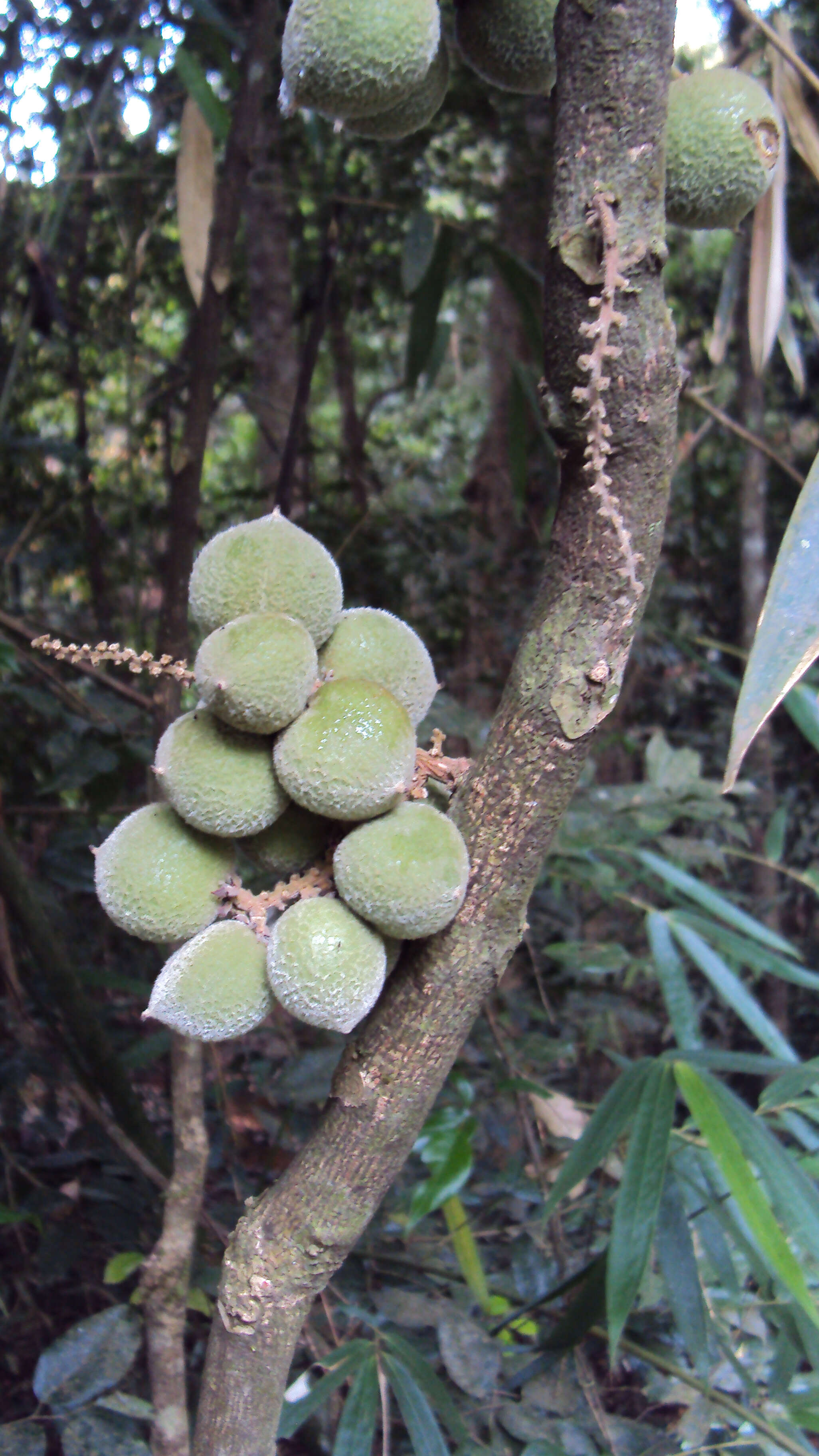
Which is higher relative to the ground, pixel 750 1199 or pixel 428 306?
pixel 428 306

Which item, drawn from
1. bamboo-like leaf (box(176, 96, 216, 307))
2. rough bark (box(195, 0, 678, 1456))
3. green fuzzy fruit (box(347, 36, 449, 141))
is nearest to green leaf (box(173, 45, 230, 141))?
bamboo-like leaf (box(176, 96, 216, 307))

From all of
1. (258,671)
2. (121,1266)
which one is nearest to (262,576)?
(258,671)

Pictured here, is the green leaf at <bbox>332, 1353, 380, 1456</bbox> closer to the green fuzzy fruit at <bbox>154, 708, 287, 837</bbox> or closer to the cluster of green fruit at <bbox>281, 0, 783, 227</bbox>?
the green fuzzy fruit at <bbox>154, 708, 287, 837</bbox>

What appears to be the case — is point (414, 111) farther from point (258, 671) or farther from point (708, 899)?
point (708, 899)

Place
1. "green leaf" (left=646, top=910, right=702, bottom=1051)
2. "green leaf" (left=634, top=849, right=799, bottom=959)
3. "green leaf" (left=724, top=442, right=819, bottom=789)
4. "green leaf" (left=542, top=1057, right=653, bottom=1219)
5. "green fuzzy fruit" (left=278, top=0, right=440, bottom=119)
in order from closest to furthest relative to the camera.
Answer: "green leaf" (left=724, top=442, right=819, bottom=789), "green fuzzy fruit" (left=278, top=0, right=440, bottom=119), "green leaf" (left=542, top=1057, right=653, bottom=1219), "green leaf" (left=646, top=910, right=702, bottom=1051), "green leaf" (left=634, top=849, right=799, bottom=959)

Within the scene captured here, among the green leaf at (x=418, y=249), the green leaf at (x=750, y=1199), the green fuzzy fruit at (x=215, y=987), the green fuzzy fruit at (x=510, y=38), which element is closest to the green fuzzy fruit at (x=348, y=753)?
the green fuzzy fruit at (x=215, y=987)

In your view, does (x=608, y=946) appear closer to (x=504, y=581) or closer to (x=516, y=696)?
(x=516, y=696)

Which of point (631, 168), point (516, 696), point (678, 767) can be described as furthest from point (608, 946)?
point (631, 168)
